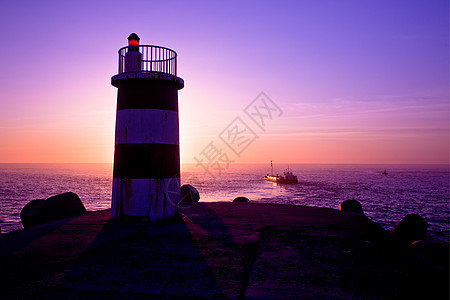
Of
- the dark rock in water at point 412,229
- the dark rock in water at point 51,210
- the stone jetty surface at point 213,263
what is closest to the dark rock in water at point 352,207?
the dark rock in water at point 412,229

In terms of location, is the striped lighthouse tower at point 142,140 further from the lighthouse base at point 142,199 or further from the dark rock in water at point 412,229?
the dark rock in water at point 412,229

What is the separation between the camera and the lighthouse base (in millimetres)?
8312

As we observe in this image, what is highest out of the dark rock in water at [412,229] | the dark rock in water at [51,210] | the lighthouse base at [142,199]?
the lighthouse base at [142,199]

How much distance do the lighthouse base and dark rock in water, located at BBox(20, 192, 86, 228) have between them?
221cm

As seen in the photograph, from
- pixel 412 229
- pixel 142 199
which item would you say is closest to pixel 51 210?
pixel 142 199

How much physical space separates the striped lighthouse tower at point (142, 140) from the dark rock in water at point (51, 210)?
2214 mm

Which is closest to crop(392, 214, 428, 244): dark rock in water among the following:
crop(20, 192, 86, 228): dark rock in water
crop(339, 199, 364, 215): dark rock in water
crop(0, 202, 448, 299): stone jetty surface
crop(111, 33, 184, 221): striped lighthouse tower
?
crop(339, 199, 364, 215): dark rock in water

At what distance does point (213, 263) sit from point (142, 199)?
165 inches

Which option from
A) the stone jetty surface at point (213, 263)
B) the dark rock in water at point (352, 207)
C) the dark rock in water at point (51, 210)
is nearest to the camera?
the stone jetty surface at point (213, 263)

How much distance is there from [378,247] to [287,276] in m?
2.55

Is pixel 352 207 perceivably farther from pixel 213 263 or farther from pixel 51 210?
pixel 51 210

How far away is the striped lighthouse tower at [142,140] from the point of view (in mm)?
8320

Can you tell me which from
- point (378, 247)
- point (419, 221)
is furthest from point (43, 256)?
point (419, 221)

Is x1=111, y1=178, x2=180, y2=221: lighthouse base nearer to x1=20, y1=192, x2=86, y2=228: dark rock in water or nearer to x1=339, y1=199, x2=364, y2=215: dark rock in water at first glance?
x1=20, y1=192, x2=86, y2=228: dark rock in water
